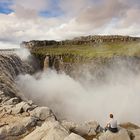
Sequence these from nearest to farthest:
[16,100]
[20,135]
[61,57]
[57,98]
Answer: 1. [20,135]
2. [16,100]
3. [57,98]
4. [61,57]

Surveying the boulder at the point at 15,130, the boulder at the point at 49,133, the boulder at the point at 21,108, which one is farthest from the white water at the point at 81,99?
the boulder at the point at 49,133

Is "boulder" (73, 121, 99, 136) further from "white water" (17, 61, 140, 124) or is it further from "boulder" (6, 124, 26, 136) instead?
"white water" (17, 61, 140, 124)

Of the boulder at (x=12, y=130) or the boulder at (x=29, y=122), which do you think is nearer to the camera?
the boulder at (x=12, y=130)

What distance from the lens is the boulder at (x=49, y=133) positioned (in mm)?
19525

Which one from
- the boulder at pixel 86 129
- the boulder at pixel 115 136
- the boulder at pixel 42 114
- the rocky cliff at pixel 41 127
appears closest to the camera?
the rocky cliff at pixel 41 127

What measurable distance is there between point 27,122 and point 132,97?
45491 mm

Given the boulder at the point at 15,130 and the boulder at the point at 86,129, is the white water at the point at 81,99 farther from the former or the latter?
the boulder at the point at 15,130

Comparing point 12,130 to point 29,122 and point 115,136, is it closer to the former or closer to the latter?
point 29,122

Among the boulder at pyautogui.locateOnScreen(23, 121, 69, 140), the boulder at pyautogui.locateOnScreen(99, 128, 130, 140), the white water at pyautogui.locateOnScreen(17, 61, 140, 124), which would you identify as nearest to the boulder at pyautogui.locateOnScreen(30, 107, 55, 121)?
the boulder at pyautogui.locateOnScreen(23, 121, 69, 140)

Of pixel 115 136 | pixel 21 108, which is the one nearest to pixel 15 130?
pixel 21 108

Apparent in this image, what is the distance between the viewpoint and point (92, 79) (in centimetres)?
8650

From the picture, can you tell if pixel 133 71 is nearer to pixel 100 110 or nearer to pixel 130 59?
pixel 130 59

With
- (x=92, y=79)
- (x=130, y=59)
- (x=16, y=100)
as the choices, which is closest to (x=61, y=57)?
(x=92, y=79)

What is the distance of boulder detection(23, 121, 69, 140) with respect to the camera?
19.5 metres
